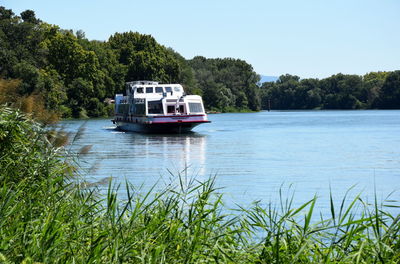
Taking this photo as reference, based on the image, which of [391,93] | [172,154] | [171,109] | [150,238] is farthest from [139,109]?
[391,93]

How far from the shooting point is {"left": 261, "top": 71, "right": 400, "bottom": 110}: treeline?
436 ft

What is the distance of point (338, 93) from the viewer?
493 feet

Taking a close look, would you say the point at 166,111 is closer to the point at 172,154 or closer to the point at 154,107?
the point at 154,107

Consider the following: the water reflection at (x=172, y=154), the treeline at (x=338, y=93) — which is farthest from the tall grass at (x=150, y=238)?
the treeline at (x=338, y=93)

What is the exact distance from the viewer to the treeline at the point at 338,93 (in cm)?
13288

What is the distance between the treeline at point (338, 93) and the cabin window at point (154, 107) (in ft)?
322

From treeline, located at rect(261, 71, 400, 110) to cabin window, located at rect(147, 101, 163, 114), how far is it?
9828 centimetres

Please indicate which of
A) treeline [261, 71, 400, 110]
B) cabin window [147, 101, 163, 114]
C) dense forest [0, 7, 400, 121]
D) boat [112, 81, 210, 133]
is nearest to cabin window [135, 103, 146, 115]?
boat [112, 81, 210, 133]

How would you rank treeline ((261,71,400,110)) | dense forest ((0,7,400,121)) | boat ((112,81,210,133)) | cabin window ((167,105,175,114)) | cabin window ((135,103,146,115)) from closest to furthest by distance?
boat ((112,81,210,133)) < cabin window ((167,105,175,114)) < cabin window ((135,103,146,115)) < dense forest ((0,7,400,121)) < treeline ((261,71,400,110))

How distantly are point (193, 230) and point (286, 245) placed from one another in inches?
40.5

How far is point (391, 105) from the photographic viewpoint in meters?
133

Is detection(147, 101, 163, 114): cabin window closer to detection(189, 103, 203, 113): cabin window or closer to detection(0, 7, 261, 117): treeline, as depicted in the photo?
detection(189, 103, 203, 113): cabin window

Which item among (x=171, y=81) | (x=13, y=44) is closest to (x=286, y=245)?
(x=13, y=44)

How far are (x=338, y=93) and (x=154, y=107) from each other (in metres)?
116
